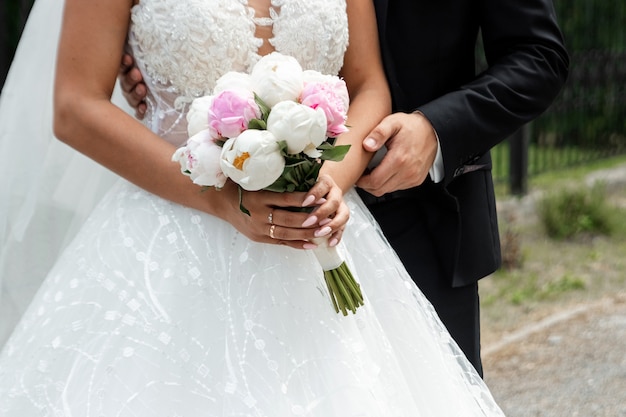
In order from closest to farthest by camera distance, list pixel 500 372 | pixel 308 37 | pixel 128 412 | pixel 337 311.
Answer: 1. pixel 128 412
2. pixel 337 311
3. pixel 308 37
4. pixel 500 372

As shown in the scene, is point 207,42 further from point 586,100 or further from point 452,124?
point 586,100

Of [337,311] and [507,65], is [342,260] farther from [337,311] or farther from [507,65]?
[507,65]

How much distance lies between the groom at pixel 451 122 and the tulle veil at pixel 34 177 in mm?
487

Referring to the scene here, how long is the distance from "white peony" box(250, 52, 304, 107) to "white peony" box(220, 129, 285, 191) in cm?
10

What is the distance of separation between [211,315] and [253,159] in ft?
1.50

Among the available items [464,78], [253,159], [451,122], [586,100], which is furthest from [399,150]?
[586,100]

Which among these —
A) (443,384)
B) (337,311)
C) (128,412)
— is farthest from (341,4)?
(128,412)

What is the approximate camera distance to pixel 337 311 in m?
2.05

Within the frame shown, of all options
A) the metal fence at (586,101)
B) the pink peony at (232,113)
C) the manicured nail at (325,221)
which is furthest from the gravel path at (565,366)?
the metal fence at (586,101)

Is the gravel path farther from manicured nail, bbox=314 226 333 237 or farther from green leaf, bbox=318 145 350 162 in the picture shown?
green leaf, bbox=318 145 350 162

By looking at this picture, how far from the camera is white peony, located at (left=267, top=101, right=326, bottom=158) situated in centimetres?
175

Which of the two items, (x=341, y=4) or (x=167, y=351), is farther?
(x=341, y=4)

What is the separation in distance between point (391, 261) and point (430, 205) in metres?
0.34

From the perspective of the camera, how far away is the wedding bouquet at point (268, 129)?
176 centimetres
